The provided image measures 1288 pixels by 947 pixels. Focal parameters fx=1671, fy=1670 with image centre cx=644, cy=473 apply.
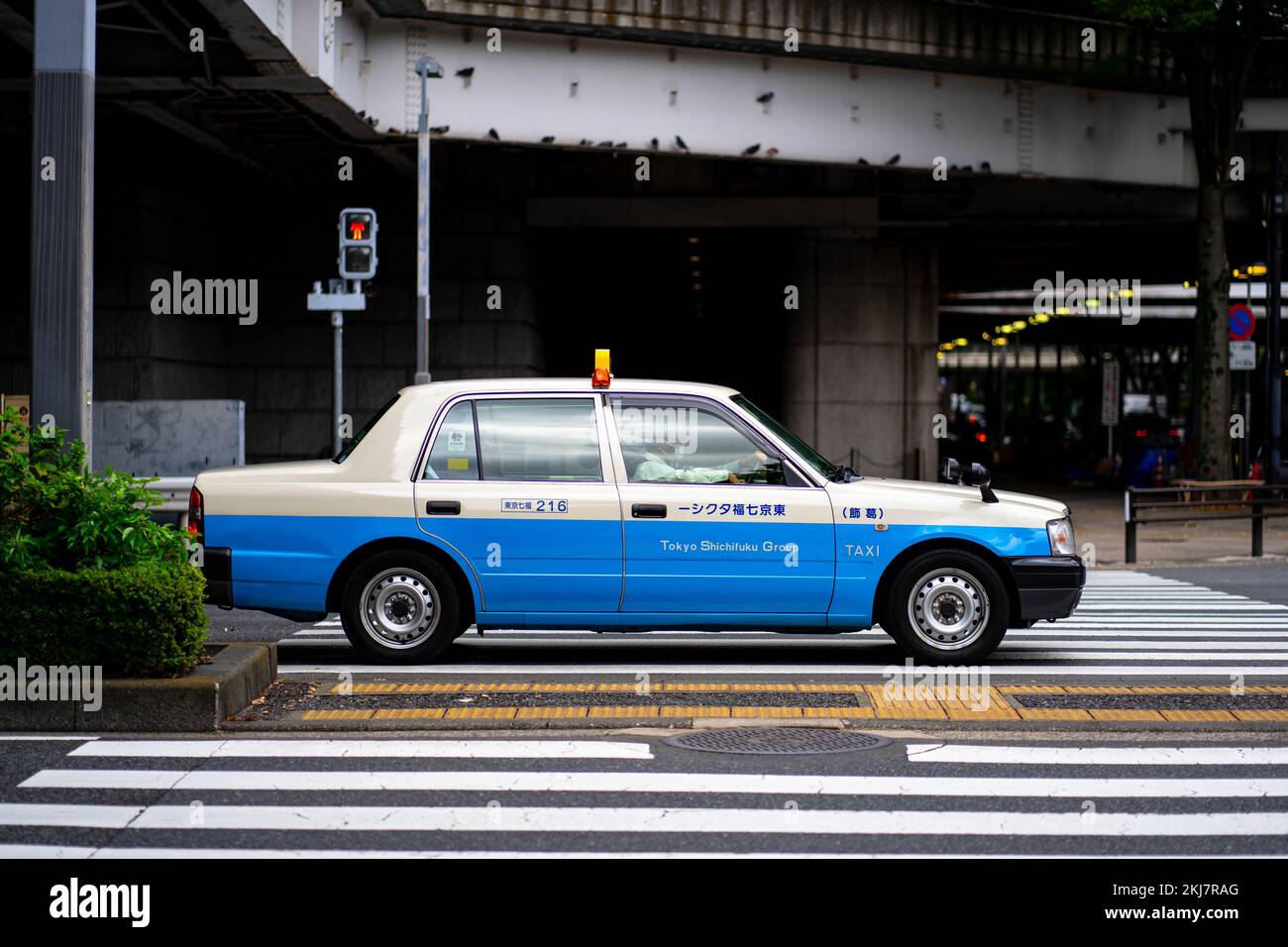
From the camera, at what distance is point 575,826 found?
6.12 meters

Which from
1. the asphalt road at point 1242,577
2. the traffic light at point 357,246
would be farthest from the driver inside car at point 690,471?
the traffic light at point 357,246

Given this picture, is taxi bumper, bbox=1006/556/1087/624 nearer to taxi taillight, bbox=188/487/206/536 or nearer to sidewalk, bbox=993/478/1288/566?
taxi taillight, bbox=188/487/206/536

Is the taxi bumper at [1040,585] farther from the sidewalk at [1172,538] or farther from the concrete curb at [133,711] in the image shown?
the sidewalk at [1172,538]

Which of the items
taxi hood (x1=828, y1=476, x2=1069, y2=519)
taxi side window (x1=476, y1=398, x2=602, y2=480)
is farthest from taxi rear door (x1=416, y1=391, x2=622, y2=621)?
taxi hood (x1=828, y1=476, x2=1069, y2=519)

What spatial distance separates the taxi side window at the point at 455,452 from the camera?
10.2 meters

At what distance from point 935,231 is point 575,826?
1051 inches

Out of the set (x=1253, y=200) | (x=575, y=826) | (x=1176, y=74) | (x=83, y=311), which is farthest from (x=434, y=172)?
(x=575, y=826)

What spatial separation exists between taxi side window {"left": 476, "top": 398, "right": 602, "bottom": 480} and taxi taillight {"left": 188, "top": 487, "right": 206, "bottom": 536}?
1.73m

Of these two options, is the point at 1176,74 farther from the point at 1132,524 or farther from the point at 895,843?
the point at 895,843

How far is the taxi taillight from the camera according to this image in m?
10.2

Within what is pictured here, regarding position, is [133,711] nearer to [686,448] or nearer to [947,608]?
[686,448]

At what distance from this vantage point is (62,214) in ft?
30.9

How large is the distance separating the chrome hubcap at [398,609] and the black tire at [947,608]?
2764mm
